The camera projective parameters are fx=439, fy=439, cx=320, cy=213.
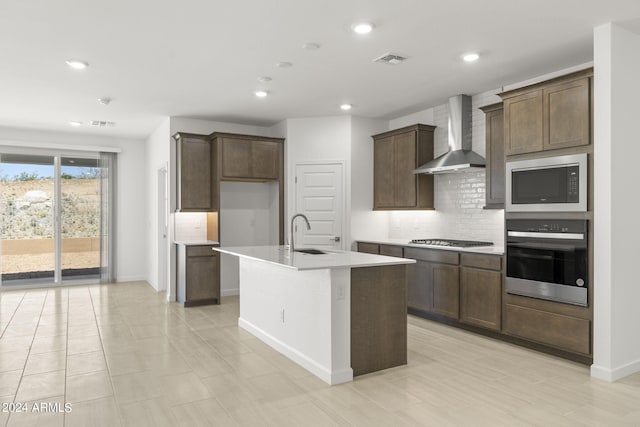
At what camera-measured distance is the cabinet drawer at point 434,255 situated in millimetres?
4832

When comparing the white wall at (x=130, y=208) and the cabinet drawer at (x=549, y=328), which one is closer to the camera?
the cabinet drawer at (x=549, y=328)

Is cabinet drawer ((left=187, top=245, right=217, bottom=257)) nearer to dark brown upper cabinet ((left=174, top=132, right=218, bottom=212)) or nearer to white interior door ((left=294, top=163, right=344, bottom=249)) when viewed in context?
dark brown upper cabinet ((left=174, top=132, right=218, bottom=212))

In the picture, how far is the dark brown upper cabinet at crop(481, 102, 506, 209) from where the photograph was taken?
466 cm

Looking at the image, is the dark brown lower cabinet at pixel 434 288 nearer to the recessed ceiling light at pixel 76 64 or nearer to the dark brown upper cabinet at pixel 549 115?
the dark brown upper cabinet at pixel 549 115

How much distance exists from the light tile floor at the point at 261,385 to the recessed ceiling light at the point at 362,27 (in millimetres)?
2733

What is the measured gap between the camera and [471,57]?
13.4ft

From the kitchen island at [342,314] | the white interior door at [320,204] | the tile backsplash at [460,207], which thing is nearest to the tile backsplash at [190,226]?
the white interior door at [320,204]

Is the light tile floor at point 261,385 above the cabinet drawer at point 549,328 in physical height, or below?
below

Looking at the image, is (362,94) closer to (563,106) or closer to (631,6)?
(563,106)

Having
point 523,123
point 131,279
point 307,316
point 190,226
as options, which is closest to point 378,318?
point 307,316

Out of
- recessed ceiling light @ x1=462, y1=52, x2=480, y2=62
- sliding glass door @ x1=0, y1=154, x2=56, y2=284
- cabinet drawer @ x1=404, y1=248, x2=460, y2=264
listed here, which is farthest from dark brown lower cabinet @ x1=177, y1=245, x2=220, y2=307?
recessed ceiling light @ x1=462, y1=52, x2=480, y2=62

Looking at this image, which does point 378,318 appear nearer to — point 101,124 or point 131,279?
point 101,124

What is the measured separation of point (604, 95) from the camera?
3.41m

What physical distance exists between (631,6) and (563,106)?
2.83 ft
